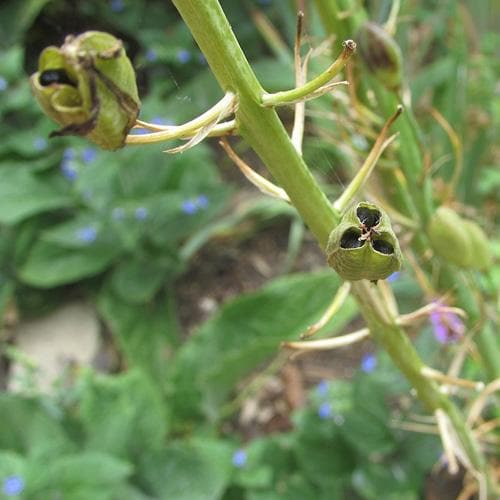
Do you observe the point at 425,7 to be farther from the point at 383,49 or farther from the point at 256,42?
the point at 383,49

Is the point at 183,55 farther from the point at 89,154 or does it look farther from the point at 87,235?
the point at 87,235

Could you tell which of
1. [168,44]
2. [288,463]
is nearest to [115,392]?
[288,463]

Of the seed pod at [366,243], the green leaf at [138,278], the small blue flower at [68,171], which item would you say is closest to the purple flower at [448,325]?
the seed pod at [366,243]

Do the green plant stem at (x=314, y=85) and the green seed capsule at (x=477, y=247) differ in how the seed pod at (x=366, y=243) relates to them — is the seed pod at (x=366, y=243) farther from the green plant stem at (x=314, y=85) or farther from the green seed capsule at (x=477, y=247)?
the green seed capsule at (x=477, y=247)

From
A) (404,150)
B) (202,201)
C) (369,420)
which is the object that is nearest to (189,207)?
(202,201)

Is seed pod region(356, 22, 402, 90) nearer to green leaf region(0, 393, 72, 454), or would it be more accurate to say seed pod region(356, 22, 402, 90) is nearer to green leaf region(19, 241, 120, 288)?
green leaf region(0, 393, 72, 454)
